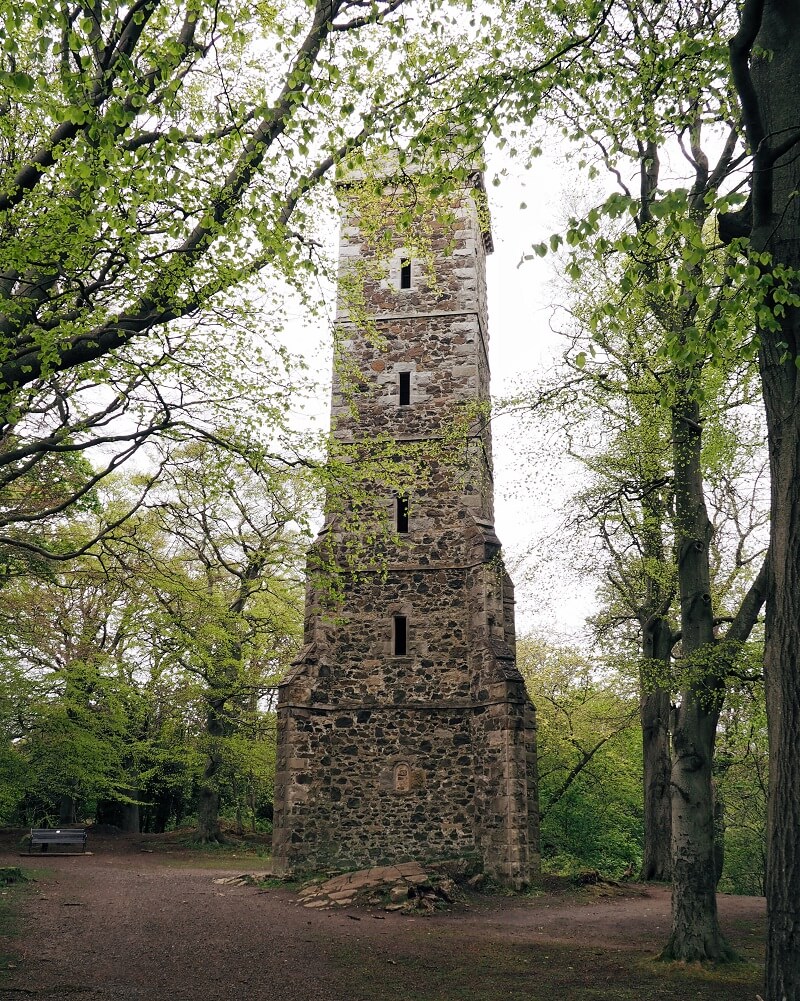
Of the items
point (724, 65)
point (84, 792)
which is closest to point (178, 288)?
point (724, 65)

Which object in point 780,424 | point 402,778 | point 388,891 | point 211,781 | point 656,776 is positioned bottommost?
point 388,891

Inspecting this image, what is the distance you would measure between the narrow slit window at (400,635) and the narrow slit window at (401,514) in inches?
80.7

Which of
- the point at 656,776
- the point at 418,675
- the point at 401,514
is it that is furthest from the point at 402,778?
the point at 656,776

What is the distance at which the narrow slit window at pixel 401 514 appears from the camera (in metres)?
17.8

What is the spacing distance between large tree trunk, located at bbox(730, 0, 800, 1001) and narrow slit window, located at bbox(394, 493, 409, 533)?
12560 millimetres

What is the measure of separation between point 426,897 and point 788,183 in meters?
11.9

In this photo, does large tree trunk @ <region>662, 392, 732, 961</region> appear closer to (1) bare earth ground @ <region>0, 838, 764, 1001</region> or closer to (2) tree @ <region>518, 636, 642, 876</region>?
(1) bare earth ground @ <region>0, 838, 764, 1001</region>

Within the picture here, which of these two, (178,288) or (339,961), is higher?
(178,288)

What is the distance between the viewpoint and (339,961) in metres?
9.02

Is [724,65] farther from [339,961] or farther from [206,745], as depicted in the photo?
[206,745]

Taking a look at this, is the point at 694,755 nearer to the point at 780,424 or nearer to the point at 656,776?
the point at 780,424

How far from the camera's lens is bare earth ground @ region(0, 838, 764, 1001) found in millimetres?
7676

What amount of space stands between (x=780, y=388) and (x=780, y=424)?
250 millimetres

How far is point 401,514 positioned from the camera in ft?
59.2
